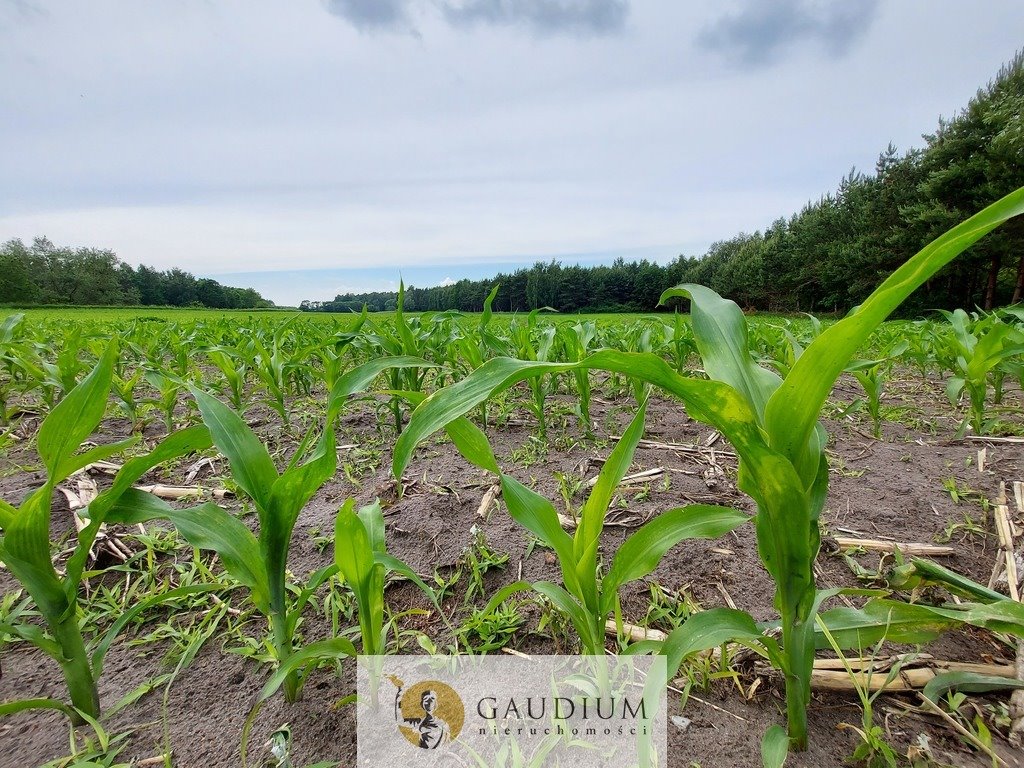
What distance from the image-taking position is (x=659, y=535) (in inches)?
35.5

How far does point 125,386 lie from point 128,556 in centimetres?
146

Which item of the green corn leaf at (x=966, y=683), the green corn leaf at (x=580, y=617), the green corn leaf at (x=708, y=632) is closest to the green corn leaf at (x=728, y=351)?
the green corn leaf at (x=708, y=632)

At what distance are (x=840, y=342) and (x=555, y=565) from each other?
3.18 feet

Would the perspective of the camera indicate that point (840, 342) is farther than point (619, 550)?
No

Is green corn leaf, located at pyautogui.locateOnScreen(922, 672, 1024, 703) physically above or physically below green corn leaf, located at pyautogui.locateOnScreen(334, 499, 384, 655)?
below

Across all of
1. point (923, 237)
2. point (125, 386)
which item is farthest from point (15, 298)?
point (923, 237)

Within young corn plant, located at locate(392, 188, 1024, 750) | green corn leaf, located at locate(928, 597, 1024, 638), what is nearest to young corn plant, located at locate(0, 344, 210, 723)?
young corn plant, located at locate(392, 188, 1024, 750)

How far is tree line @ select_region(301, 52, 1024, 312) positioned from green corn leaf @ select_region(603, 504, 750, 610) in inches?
376

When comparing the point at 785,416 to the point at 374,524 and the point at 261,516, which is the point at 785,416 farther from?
the point at 261,516

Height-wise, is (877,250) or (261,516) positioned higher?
(877,250)

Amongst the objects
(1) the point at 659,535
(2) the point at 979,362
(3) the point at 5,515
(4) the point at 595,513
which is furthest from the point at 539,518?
(2) the point at 979,362

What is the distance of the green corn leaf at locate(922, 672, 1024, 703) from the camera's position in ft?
2.78

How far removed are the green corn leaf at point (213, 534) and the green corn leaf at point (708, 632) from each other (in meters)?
0.80

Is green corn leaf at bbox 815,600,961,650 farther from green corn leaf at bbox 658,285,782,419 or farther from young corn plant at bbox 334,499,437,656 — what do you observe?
young corn plant at bbox 334,499,437,656
